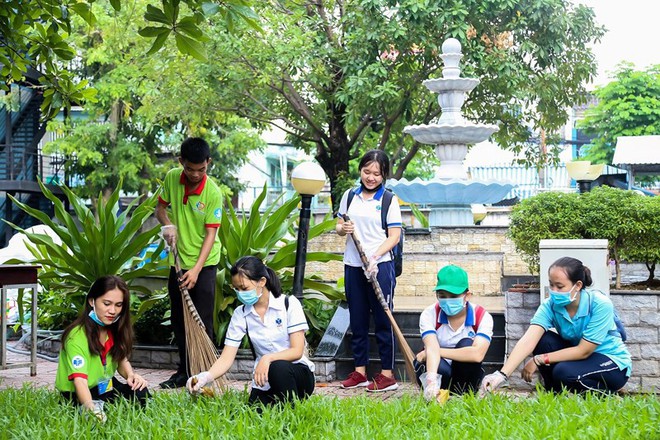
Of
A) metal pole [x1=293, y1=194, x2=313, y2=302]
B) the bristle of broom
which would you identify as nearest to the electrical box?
metal pole [x1=293, y1=194, x2=313, y2=302]

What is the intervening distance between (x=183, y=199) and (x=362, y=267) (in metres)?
1.40

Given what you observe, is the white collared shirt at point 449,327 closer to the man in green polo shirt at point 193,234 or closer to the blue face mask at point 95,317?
the man in green polo shirt at point 193,234

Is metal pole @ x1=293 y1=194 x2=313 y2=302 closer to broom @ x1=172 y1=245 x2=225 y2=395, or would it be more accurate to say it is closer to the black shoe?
the black shoe

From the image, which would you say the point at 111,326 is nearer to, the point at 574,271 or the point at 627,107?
the point at 574,271

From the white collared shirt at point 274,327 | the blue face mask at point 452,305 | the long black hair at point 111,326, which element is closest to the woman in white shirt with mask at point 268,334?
the white collared shirt at point 274,327

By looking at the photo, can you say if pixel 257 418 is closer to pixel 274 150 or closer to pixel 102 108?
pixel 102 108

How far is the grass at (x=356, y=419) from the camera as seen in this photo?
4.97 metres

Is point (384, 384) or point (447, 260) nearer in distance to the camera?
point (384, 384)

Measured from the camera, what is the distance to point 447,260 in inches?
471

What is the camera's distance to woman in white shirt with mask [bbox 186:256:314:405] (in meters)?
5.78

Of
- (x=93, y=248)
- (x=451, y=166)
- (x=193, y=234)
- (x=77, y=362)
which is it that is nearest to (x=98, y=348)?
(x=77, y=362)

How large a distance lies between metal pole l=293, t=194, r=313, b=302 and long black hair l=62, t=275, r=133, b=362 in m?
2.13

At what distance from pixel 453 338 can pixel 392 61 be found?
12859 mm

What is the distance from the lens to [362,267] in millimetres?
7078
